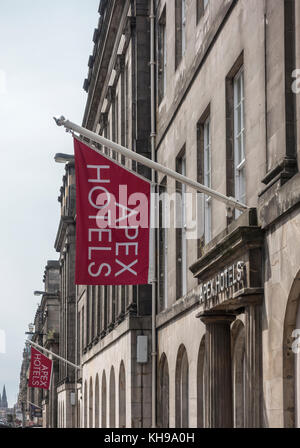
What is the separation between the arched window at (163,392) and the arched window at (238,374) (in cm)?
867

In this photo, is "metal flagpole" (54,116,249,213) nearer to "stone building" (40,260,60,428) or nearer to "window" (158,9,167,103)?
"window" (158,9,167,103)

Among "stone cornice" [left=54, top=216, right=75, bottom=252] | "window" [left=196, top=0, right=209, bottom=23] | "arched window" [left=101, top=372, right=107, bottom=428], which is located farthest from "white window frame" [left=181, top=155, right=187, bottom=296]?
"stone cornice" [left=54, top=216, right=75, bottom=252]

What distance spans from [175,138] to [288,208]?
1255 centimetres

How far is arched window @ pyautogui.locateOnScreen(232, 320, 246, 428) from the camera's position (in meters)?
18.9

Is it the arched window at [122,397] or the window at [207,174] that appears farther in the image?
the arched window at [122,397]

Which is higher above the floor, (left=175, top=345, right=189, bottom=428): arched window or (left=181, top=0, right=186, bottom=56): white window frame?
(left=181, top=0, right=186, bottom=56): white window frame

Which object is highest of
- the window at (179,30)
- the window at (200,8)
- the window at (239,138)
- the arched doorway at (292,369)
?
the window at (179,30)

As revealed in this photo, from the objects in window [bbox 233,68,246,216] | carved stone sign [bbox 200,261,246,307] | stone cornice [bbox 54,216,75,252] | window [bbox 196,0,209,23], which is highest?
stone cornice [bbox 54,216,75,252]

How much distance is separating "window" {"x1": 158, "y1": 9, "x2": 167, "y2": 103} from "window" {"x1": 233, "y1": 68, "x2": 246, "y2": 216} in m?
9.81

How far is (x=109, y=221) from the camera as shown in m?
19.1

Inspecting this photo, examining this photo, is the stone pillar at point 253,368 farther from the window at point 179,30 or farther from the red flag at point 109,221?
the window at point 179,30

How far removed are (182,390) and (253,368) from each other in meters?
9.93

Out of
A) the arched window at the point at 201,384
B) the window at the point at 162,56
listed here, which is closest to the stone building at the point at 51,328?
the window at the point at 162,56

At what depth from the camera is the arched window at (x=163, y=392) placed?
92.4 feet
